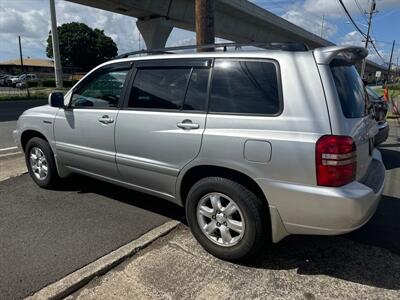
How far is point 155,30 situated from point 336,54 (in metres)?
24.1

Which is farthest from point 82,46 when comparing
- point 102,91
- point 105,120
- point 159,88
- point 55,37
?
point 159,88

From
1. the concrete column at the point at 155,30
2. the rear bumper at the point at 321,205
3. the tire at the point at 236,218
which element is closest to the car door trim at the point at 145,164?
the tire at the point at 236,218

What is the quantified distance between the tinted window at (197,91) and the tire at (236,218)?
2.23 feet

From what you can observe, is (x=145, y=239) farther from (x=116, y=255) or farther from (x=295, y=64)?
(x=295, y=64)

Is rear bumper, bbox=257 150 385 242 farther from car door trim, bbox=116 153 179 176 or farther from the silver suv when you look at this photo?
car door trim, bbox=116 153 179 176

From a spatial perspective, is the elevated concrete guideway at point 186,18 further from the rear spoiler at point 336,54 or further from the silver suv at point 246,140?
the rear spoiler at point 336,54

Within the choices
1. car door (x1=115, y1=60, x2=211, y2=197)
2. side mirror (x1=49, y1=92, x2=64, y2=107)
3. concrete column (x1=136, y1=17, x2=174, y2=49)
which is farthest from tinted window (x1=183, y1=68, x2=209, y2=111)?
concrete column (x1=136, y1=17, x2=174, y2=49)

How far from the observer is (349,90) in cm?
319

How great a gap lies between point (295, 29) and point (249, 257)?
43.1 metres

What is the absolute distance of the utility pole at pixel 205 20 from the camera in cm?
661

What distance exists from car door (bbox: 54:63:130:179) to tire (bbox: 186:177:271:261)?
121 centimetres

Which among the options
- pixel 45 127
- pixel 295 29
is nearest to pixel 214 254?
pixel 45 127

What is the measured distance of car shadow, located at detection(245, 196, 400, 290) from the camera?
314 cm

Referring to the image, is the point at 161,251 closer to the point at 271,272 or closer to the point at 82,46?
the point at 271,272
